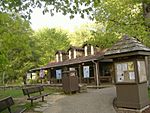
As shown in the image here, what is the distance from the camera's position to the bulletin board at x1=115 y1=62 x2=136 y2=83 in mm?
11062

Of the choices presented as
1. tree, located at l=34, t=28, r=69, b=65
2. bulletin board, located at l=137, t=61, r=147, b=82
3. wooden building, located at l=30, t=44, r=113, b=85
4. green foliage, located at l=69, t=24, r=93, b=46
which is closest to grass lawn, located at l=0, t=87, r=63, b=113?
bulletin board, located at l=137, t=61, r=147, b=82

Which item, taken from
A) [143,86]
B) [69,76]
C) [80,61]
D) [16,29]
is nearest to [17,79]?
[80,61]

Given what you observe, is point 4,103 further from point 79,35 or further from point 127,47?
point 79,35

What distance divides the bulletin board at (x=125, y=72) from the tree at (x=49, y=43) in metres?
34.8

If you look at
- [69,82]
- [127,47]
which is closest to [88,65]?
[69,82]

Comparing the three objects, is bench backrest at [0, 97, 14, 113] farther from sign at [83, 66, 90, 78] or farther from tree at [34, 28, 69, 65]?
tree at [34, 28, 69, 65]

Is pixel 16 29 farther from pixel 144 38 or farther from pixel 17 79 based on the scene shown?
pixel 17 79

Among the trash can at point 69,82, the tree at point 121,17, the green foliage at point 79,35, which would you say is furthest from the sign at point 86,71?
the green foliage at point 79,35

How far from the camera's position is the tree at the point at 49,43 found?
47.7 metres

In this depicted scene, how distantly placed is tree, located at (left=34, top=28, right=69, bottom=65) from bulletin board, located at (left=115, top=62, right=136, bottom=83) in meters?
34.8

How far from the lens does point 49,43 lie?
53.7 m

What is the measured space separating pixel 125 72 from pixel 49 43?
43343mm

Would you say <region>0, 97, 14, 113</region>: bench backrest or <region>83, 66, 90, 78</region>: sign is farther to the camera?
<region>83, 66, 90, 78</region>: sign

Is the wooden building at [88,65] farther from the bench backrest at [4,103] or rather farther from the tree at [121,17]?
the bench backrest at [4,103]
